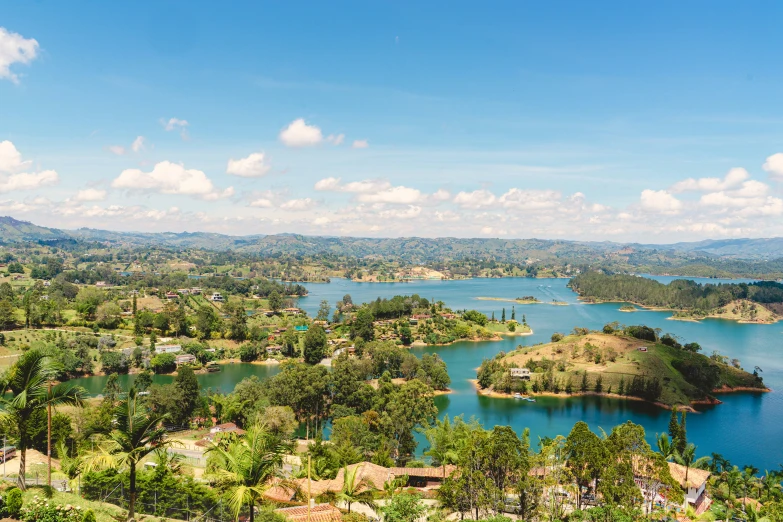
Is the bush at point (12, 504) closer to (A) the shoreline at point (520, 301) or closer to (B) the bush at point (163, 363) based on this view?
(B) the bush at point (163, 363)

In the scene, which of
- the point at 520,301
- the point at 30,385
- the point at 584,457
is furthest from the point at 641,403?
the point at 520,301

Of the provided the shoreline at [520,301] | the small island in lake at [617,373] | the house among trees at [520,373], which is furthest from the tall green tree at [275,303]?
the shoreline at [520,301]

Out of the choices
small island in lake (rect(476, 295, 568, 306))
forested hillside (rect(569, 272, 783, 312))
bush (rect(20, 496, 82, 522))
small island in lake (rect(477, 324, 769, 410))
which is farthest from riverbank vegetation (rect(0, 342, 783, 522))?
forested hillside (rect(569, 272, 783, 312))

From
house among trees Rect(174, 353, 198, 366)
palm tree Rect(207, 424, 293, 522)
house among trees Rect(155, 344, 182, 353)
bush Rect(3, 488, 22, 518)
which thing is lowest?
house among trees Rect(174, 353, 198, 366)

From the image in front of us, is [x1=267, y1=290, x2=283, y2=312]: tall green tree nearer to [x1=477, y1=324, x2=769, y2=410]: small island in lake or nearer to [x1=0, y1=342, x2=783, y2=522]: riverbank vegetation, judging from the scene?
[x1=477, y1=324, x2=769, y2=410]: small island in lake

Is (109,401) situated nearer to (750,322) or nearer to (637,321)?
(637,321)

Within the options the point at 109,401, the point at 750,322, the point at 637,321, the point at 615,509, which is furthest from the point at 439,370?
the point at 750,322

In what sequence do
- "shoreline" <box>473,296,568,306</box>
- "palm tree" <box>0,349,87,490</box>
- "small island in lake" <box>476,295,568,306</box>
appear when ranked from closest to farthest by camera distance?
"palm tree" <box>0,349,87,490</box> → "shoreline" <box>473,296,568,306</box> → "small island in lake" <box>476,295,568,306</box>

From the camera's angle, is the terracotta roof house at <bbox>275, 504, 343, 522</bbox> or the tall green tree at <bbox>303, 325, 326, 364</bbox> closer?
the terracotta roof house at <bbox>275, 504, 343, 522</bbox>
